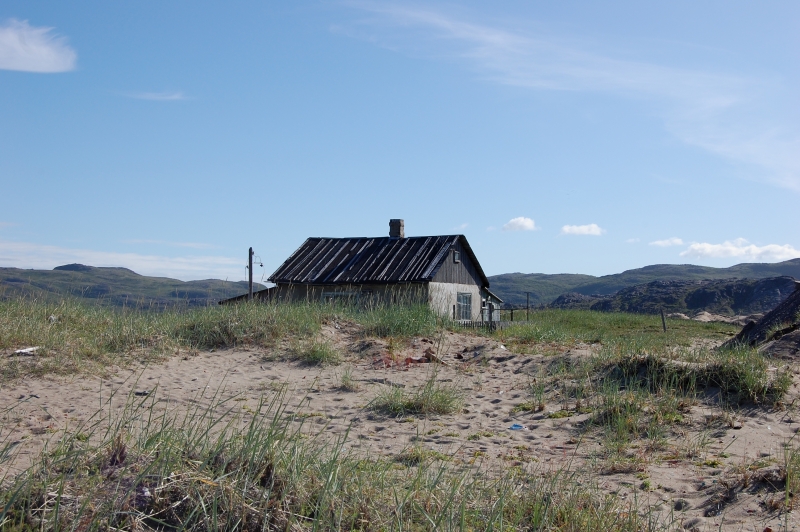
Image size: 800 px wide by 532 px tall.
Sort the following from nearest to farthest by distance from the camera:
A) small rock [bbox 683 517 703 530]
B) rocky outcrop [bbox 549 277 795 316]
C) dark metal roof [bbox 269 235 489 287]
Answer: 1. small rock [bbox 683 517 703 530]
2. dark metal roof [bbox 269 235 489 287]
3. rocky outcrop [bbox 549 277 795 316]

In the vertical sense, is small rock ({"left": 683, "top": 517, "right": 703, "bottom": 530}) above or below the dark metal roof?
below

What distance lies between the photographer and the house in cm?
2277

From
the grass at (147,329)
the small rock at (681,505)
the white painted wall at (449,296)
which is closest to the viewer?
the small rock at (681,505)

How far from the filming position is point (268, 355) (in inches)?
395

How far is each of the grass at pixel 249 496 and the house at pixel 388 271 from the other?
17.7m

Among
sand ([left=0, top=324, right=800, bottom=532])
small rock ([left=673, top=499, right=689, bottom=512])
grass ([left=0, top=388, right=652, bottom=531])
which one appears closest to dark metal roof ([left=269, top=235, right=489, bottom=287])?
sand ([left=0, top=324, right=800, bottom=532])

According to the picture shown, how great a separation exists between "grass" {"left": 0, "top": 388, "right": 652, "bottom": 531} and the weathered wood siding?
18895 millimetres

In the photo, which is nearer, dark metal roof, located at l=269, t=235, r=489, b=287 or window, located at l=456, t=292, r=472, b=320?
dark metal roof, located at l=269, t=235, r=489, b=287

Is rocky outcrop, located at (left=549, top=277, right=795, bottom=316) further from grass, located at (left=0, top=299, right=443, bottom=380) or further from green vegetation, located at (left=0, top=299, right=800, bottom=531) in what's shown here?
green vegetation, located at (left=0, top=299, right=800, bottom=531)

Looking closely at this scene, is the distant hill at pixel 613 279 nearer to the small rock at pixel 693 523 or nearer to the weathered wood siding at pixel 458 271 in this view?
the weathered wood siding at pixel 458 271

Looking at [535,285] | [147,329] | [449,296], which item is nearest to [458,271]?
[449,296]

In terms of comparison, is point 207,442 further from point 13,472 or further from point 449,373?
point 449,373

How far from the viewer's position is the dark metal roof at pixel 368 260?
75.8ft

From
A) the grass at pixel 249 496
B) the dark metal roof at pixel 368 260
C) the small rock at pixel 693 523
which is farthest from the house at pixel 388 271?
the grass at pixel 249 496
